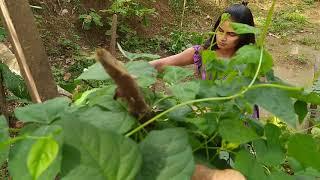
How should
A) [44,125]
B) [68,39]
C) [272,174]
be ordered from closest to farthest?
[44,125] → [272,174] → [68,39]

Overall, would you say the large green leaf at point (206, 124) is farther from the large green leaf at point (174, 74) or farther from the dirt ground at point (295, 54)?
the dirt ground at point (295, 54)

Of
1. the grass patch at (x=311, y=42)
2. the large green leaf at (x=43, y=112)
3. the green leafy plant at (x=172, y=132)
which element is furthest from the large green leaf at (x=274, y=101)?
the grass patch at (x=311, y=42)

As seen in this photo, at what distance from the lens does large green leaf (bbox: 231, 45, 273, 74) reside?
0.64 metres

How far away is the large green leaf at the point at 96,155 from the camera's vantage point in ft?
1.66

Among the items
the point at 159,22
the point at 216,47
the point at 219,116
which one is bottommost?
the point at 159,22

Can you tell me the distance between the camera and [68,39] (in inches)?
185

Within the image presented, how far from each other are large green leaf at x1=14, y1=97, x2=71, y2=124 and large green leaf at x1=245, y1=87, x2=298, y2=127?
0.26m

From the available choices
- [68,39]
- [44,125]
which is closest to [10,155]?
[44,125]

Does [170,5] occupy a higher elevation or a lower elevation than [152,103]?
lower

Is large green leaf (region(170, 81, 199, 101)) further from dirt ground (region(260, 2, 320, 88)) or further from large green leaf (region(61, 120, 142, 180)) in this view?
dirt ground (region(260, 2, 320, 88))

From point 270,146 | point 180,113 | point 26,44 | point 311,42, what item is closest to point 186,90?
point 180,113

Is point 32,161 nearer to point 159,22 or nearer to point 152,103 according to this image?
point 152,103

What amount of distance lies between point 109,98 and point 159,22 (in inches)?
210

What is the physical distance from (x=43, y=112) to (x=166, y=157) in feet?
0.59
